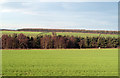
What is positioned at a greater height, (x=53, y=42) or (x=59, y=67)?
(x=59, y=67)

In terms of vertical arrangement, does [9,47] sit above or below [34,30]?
below

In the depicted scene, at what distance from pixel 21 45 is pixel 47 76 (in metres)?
48.9

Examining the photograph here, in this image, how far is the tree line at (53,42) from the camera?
59219 millimetres

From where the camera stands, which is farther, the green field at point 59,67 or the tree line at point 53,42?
the tree line at point 53,42

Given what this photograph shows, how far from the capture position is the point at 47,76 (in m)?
12.9

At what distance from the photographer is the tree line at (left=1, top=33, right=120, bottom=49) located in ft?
194

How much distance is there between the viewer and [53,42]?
211 feet

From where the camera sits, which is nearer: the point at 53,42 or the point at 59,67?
the point at 59,67

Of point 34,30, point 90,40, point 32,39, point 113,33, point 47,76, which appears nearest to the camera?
point 47,76

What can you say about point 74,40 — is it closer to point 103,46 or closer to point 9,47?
point 103,46

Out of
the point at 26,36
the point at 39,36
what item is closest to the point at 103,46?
the point at 39,36

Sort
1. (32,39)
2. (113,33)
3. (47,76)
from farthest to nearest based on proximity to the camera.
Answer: (113,33) → (32,39) → (47,76)

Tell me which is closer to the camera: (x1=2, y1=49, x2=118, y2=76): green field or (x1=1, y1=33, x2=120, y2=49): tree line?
(x1=2, y1=49, x2=118, y2=76): green field

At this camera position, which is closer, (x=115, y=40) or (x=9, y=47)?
(x=9, y=47)
